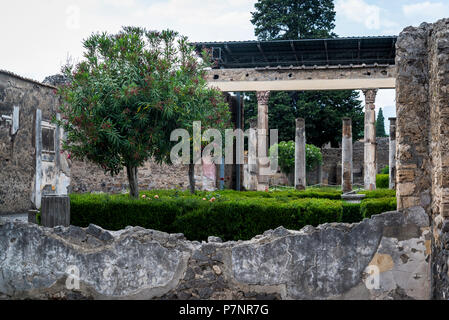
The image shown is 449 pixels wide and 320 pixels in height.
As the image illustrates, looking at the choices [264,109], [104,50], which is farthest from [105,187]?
[104,50]

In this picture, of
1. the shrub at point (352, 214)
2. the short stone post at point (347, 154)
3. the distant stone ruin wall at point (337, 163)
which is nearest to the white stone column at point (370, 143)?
the short stone post at point (347, 154)

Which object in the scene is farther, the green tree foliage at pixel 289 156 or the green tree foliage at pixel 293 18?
the green tree foliage at pixel 293 18

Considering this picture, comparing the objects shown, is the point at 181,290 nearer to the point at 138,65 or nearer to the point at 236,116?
the point at 138,65

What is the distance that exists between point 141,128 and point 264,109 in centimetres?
1164

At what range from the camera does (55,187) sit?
488 inches

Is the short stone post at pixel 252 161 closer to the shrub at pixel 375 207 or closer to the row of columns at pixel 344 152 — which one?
the row of columns at pixel 344 152

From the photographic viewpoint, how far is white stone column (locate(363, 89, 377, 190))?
57.8ft

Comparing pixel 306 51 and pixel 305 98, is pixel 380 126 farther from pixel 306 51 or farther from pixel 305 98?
pixel 306 51

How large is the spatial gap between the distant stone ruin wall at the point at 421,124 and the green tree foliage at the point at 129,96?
3539mm

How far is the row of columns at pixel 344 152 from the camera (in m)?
15.1

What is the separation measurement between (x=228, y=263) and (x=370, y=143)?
1506cm

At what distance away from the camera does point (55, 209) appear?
20.7 ft

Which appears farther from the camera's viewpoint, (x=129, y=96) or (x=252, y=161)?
(x=252, y=161)

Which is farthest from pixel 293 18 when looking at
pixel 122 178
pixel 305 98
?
pixel 122 178
